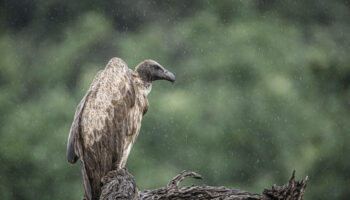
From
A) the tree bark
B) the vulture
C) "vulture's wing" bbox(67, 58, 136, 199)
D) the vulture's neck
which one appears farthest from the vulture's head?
the tree bark

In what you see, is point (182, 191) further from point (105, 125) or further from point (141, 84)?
point (141, 84)

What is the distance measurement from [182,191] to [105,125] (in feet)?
3.73

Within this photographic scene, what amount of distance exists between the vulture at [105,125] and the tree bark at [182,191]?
213mm

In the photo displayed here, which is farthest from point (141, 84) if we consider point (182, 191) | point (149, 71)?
point (182, 191)

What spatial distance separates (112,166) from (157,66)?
5.50 feet

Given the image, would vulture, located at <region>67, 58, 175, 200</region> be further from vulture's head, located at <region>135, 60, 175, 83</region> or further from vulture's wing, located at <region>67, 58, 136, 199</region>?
vulture's head, located at <region>135, 60, 175, 83</region>

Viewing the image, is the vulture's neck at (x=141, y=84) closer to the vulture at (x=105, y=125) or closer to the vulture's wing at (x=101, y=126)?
the vulture at (x=105, y=125)

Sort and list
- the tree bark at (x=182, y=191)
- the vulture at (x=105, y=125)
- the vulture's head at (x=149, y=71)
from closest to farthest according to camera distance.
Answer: the tree bark at (x=182, y=191)
the vulture at (x=105, y=125)
the vulture's head at (x=149, y=71)

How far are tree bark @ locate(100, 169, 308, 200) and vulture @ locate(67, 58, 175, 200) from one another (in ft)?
0.70

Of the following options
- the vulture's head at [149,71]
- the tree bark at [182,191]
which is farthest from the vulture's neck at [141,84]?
the tree bark at [182,191]

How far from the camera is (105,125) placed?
5.09m

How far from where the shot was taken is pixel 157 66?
620 cm

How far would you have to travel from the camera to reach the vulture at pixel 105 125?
4941 millimetres

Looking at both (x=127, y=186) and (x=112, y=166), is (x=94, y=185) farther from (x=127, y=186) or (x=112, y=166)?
(x=127, y=186)
